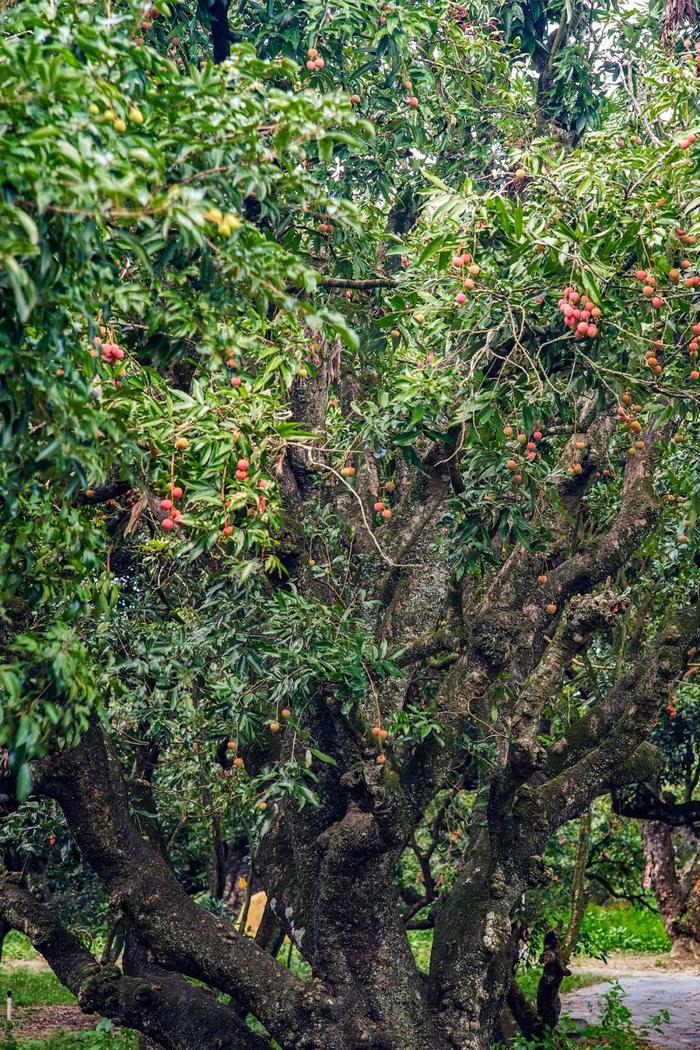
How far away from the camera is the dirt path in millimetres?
10824

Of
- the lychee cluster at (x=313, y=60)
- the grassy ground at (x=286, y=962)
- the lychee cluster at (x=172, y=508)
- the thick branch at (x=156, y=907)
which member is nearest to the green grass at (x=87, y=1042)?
the grassy ground at (x=286, y=962)

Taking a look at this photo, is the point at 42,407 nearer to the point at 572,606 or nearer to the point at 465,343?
the point at 465,343

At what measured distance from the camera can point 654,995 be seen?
13148mm

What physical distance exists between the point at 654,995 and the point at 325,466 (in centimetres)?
1104

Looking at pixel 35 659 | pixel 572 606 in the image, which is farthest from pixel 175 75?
pixel 572 606

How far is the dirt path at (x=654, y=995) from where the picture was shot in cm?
1082

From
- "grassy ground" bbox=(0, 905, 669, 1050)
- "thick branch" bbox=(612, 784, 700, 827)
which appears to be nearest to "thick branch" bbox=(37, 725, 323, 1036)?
"grassy ground" bbox=(0, 905, 669, 1050)

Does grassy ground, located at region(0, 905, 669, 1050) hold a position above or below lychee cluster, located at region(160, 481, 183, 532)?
below

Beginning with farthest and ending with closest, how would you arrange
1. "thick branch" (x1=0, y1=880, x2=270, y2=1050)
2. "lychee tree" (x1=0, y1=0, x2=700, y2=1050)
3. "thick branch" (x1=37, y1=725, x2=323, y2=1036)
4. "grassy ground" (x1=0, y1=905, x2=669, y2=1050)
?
"grassy ground" (x1=0, y1=905, x2=669, y2=1050)
"thick branch" (x1=0, y1=880, x2=270, y2=1050)
"thick branch" (x1=37, y1=725, x2=323, y2=1036)
"lychee tree" (x1=0, y1=0, x2=700, y2=1050)

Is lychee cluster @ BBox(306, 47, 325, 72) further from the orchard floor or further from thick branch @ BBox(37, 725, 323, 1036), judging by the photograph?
the orchard floor

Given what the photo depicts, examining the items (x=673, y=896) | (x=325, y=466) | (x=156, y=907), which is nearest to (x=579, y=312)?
(x=325, y=466)

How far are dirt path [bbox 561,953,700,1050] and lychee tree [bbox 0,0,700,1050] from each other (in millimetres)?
2829

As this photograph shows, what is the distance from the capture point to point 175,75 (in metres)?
3.72

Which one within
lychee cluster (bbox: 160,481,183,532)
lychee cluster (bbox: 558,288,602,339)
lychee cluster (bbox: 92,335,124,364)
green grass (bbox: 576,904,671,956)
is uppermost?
lychee cluster (bbox: 558,288,602,339)
